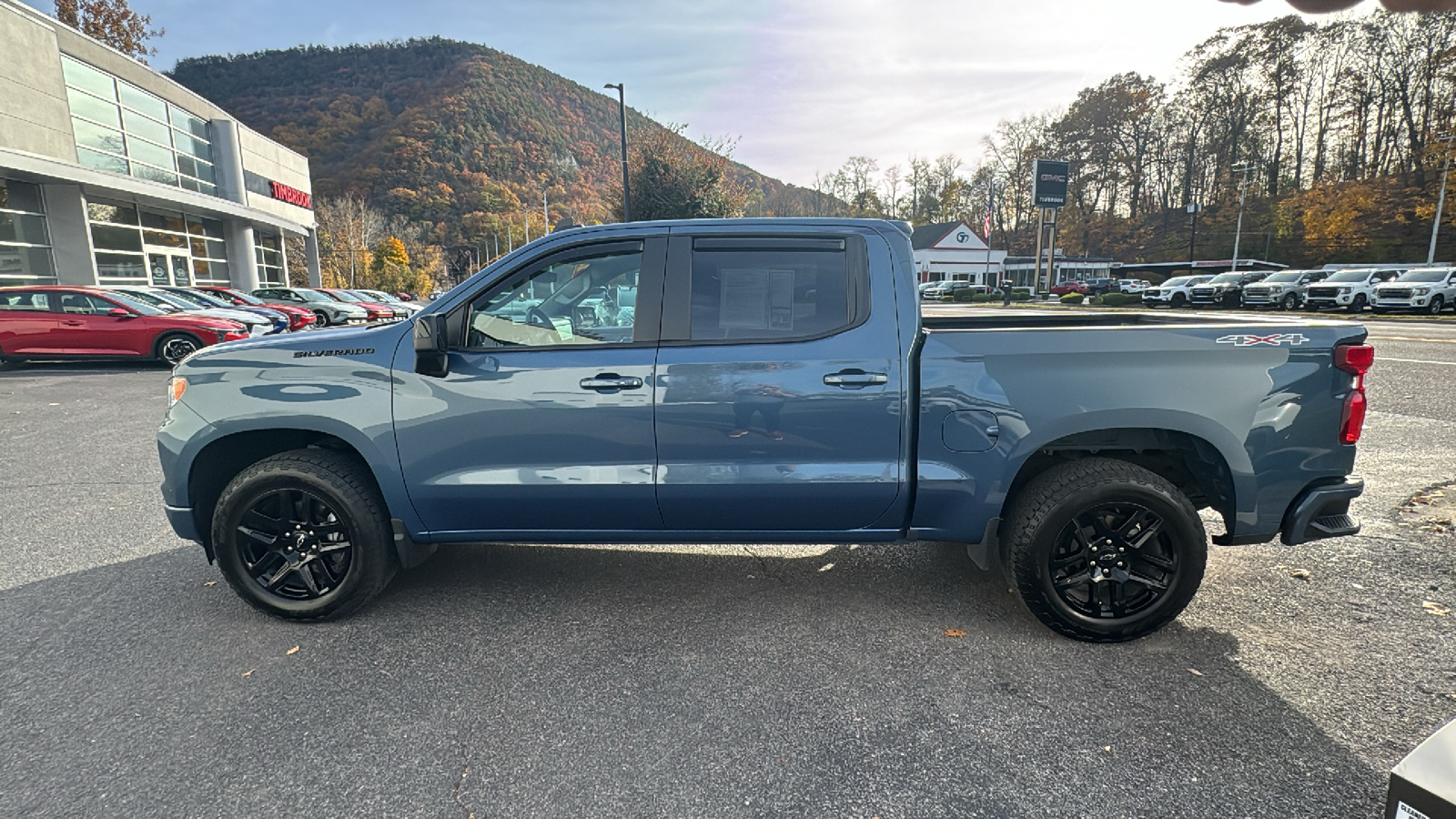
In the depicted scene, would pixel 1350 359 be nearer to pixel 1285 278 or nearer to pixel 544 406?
pixel 544 406

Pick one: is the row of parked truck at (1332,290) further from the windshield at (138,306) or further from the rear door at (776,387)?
the windshield at (138,306)

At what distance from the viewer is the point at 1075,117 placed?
81.6 meters

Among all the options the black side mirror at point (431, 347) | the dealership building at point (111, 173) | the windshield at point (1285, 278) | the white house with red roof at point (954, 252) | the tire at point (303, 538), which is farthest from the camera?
the white house with red roof at point (954, 252)

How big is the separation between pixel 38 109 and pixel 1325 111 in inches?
3331

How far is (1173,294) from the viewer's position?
120 ft

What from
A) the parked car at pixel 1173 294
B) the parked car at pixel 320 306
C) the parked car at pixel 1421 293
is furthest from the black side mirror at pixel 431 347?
the parked car at pixel 1173 294

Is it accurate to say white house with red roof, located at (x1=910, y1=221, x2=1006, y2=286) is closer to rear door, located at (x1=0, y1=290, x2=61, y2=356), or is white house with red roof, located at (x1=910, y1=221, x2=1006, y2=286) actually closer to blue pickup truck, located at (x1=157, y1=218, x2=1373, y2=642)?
rear door, located at (x1=0, y1=290, x2=61, y2=356)

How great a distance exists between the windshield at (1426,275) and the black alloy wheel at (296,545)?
35798mm

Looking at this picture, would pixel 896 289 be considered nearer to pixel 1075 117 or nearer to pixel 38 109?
pixel 38 109

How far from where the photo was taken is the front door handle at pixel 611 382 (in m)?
3.14

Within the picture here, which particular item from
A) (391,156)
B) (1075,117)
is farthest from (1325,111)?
(391,156)

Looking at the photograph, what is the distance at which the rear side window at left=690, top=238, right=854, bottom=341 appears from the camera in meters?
3.19

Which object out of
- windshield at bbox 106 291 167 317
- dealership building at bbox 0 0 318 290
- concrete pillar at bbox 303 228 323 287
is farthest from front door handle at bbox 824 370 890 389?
concrete pillar at bbox 303 228 323 287

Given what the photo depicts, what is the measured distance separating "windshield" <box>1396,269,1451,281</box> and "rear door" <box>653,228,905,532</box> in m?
33.9
